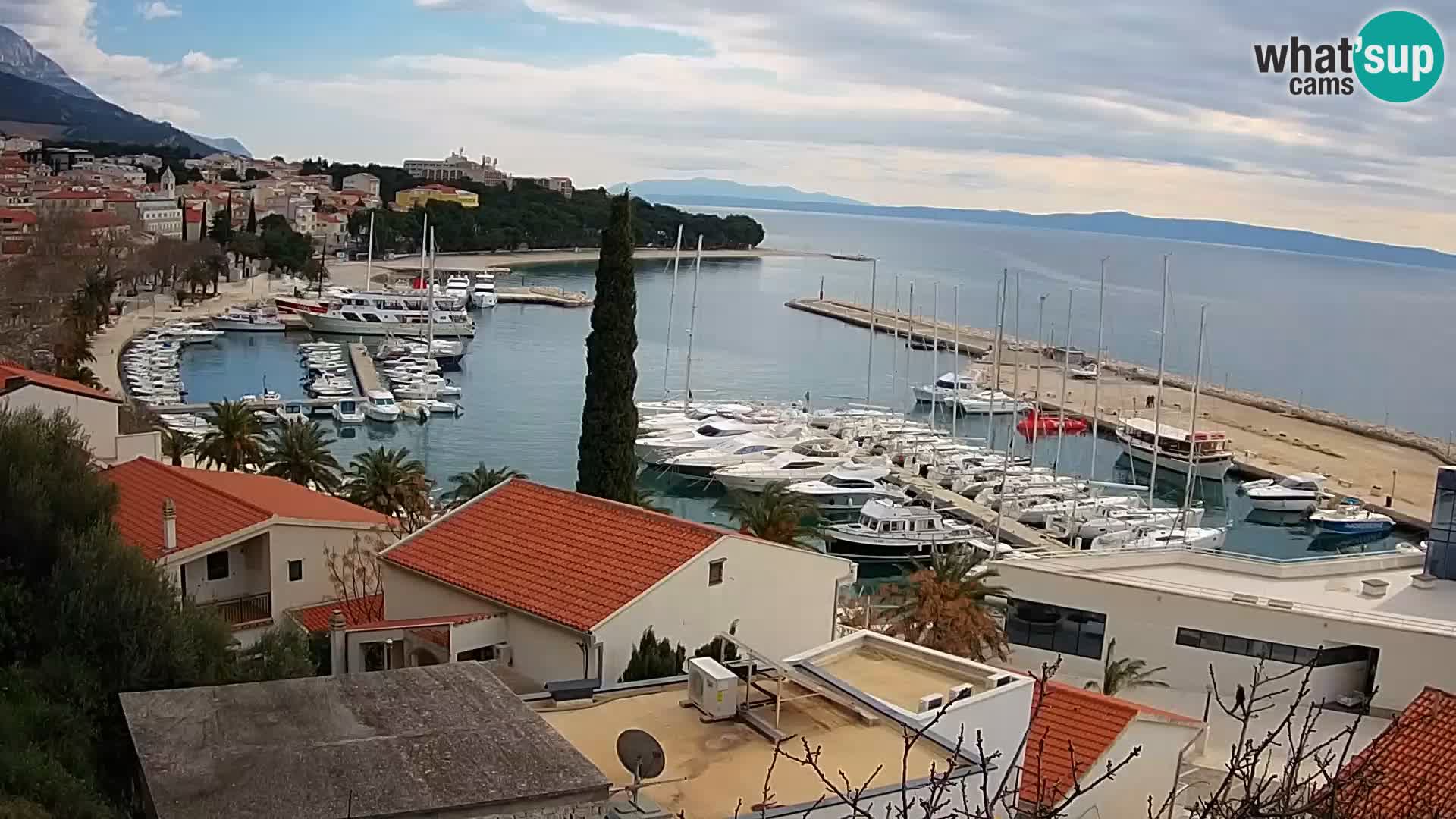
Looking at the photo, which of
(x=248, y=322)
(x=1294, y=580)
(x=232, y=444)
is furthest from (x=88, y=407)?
(x=248, y=322)

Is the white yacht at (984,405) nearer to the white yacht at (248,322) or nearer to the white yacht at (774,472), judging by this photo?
the white yacht at (774,472)

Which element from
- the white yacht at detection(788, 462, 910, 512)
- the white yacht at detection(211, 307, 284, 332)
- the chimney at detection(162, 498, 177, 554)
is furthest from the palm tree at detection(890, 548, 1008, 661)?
the white yacht at detection(211, 307, 284, 332)

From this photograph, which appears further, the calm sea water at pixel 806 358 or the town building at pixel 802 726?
the calm sea water at pixel 806 358

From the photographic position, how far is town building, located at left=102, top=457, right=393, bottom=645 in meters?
13.3

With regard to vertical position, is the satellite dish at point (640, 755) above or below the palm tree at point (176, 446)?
above

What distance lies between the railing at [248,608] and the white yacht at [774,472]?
2023 centimetres

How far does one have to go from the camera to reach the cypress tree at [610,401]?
63.2 feet

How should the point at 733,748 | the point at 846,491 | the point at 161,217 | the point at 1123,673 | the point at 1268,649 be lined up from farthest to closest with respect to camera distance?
the point at 161,217
the point at 846,491
the point at 1268,649
the point at 1123,673
the point at 733,748

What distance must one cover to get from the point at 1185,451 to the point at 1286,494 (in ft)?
13.2

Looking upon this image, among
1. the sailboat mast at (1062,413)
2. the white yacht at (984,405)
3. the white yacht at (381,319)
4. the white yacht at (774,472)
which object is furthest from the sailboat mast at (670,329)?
the sailboat mast at (1062,413)

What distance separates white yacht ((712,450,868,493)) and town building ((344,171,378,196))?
110 metres

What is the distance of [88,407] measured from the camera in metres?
17.8

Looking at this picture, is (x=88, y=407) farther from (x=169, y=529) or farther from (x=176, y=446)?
(x=169, y=529)

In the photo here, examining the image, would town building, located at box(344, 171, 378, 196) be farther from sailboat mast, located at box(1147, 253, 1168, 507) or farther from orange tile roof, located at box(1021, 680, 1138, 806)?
orange tile roof, located at box(1021, 680, 1138, 806)
